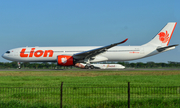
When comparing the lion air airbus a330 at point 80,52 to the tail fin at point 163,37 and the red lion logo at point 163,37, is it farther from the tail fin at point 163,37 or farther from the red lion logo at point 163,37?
the red lion logo at point 163,37

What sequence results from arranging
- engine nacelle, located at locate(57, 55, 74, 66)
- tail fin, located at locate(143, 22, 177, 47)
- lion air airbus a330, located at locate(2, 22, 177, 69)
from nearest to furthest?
engine nacelle, located at locate(57, 55, 74, 66)
lion air airbus a330, located at locate(2, 22, 177, 69)
tail fin, located at locate(143, 22, 177, 47)

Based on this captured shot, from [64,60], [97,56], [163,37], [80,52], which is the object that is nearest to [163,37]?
[163,37]

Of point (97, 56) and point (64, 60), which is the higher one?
point (97, 56)

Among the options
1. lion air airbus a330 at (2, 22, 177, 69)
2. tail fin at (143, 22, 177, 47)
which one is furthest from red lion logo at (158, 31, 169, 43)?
lion air airbus a330 at (2, 22, 177, 69)

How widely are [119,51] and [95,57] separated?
4.11m

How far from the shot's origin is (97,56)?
3644 centimetres

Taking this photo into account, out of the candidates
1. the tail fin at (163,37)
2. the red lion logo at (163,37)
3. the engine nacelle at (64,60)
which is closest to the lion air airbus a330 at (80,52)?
the tail fin at (163,37)

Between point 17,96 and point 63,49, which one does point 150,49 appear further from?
point 17,96

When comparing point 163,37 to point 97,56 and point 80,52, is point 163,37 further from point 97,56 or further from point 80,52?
point 80,52

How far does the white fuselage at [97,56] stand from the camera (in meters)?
36.9

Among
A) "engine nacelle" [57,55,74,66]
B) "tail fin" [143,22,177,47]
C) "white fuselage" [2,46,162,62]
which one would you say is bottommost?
"engine nacelle" [57,55,74,66]

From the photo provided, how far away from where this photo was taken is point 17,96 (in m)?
10.1

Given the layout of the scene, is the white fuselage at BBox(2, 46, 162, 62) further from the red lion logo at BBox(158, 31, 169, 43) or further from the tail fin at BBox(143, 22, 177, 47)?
the red lion logo at BBox(158, 31, 169, 43)

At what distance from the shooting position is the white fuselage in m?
36.9
